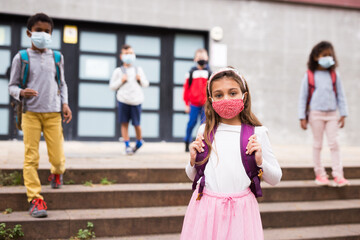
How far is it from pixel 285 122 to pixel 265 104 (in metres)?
0.69

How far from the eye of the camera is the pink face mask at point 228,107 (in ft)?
8.00

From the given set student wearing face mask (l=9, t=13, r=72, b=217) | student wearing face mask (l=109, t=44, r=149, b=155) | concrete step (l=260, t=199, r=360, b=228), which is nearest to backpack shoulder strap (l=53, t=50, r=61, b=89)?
student wearing face mask (l=9, t=13, r=72, b=217)

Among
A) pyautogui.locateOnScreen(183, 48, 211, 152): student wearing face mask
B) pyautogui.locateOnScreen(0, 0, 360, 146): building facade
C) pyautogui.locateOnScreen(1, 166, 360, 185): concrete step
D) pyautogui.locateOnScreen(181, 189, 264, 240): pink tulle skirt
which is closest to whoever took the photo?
pyautogui.locateOnScreen(181, 189, 264, 240): pink tulle skirt

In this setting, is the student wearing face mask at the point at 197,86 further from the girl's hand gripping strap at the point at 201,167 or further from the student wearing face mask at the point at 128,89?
the girl's hand gripping strap at the point at 201,167

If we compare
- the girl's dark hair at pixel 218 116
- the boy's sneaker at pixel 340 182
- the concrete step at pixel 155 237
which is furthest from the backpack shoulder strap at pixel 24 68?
the boy's sneaker at pixel 340 182

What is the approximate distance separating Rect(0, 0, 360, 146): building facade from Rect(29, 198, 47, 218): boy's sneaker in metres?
5.39

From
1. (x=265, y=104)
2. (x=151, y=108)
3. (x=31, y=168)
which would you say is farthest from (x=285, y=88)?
(x=31, y=168)

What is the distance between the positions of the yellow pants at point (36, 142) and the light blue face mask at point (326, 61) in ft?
11.0

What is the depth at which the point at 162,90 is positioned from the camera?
33.5 feet

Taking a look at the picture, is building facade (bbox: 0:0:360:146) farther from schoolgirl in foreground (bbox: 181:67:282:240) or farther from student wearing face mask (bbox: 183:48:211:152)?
schoolgirl in foreground (bbox: 181:67:282:240)

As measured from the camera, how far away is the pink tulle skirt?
7.80 ft

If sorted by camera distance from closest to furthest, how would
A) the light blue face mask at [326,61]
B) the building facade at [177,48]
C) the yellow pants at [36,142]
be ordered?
the yellow pants at [36,142] → the light blue face mask at [326,61] → the building facade at [177,48]

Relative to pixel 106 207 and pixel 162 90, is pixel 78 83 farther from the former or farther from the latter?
pixel 106 207

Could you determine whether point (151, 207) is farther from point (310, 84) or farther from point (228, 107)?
point (228, 107)
